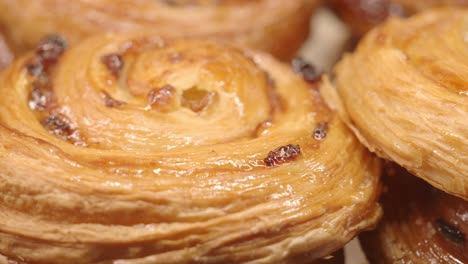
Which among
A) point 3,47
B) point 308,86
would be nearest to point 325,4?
point 308,86

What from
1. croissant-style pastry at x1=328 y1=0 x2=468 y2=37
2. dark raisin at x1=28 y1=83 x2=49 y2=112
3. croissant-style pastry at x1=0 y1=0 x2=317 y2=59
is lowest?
dark raisin at x1=28 y1=83 x2=49 y2=112

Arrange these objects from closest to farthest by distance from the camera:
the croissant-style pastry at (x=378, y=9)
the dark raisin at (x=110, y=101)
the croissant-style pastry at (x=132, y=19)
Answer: the dark raisin at (x=110, y=101) < the croissant-style pastry at (x=132, y=19) < the croissant-style pastry at (x=378, y=9)

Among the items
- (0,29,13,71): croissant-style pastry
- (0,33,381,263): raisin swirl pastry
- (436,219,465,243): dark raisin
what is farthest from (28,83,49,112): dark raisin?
(436,219,465,243): dark raisin

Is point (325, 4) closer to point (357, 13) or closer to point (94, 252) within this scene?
point (357, 13)

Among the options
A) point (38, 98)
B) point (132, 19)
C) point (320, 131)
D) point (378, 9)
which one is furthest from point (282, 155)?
point (378, 9)

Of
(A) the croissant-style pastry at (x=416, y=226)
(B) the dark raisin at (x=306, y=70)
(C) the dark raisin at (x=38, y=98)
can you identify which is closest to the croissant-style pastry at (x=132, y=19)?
(B) the dark raisin at (x=306, y=70)

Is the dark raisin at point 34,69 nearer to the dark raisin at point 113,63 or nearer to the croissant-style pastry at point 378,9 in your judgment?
the dark raisin at point 113,63

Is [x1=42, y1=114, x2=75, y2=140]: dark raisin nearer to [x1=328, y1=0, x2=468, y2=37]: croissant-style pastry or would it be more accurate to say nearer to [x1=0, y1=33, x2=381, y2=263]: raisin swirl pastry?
[x1=0, y1=33, x2=381, y2=263]: raisin swirl pastry
